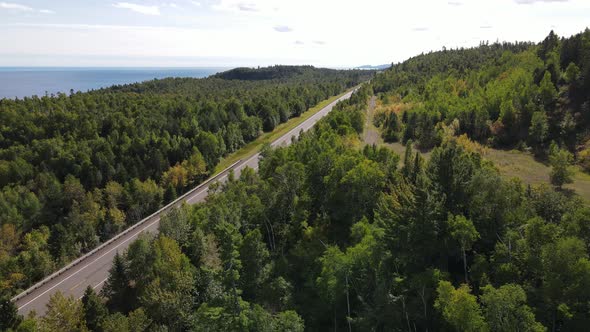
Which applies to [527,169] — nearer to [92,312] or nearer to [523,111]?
Result: [523,111]

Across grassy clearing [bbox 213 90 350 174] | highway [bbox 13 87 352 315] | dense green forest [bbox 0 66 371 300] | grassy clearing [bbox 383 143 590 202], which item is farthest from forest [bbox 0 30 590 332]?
grassy clearing [bbox 213 90 350 174]

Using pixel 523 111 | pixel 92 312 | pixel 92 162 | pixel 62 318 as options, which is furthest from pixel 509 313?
pixel 92 162

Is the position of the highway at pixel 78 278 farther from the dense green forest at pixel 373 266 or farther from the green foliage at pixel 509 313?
the green foliage at pixel 509 313

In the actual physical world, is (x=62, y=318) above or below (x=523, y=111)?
below

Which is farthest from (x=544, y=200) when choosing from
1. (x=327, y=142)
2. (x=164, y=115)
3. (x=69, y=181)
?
(x=164, y=115)

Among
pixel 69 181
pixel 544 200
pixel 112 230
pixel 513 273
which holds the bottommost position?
pixel 112 230

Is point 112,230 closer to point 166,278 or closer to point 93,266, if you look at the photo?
point 93,266

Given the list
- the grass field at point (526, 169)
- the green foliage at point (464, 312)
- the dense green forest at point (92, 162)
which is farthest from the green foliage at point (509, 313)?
the dense green forest at point (92, 162)

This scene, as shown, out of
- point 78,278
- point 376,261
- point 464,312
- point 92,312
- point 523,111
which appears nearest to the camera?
point 464,312
